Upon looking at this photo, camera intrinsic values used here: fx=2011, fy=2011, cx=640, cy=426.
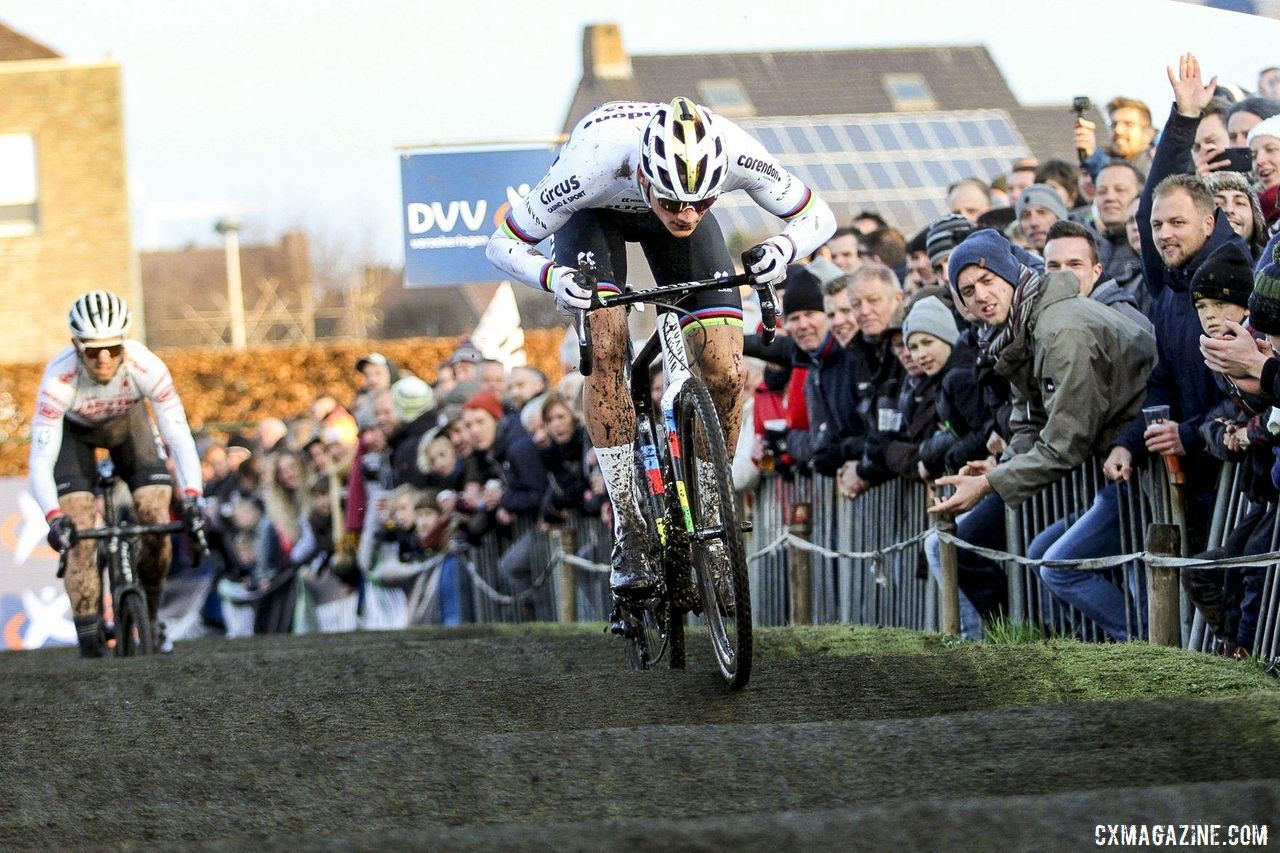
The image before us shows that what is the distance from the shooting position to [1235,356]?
6.83 m

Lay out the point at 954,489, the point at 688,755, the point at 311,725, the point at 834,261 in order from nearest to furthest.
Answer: the point at 688,755 → the point at 311,725 → the point at 954,489 → the point at 834,261

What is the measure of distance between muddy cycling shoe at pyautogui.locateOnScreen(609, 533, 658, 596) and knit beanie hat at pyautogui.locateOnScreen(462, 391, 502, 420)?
9.49 metres

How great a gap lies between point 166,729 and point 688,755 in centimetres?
225

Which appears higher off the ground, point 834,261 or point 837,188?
point 837,188

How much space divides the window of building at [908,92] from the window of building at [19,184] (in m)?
21.7

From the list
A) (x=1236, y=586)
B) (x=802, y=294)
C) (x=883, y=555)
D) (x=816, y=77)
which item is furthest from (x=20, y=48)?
(x=1236, y=586)

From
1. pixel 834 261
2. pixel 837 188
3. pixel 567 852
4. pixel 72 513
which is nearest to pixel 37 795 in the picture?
pixel 567 852

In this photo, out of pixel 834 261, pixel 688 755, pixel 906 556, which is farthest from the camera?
pixel 834 261

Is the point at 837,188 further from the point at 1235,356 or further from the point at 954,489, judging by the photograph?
the point at 1235,356

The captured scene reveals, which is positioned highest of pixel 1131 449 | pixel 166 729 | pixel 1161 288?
pixel 1161 288

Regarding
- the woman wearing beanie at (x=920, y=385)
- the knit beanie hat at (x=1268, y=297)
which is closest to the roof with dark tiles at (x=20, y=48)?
the woman wearing beanie at (x=920, y=385)

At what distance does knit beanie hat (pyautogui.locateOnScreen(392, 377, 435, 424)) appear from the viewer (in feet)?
62.6

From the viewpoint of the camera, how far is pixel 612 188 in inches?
302

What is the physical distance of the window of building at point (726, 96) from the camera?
51344 millimetres
